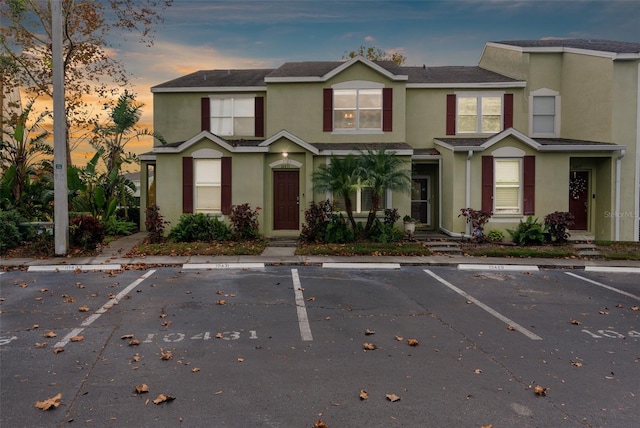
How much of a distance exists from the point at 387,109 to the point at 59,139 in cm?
1161

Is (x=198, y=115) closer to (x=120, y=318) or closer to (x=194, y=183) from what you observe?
(x=194, y=183)

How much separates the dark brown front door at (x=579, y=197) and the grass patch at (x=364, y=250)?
7639mm

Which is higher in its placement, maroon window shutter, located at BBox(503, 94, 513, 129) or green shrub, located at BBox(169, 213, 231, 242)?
maroon window shutter, located at BBox(503, 94, 513, 129)

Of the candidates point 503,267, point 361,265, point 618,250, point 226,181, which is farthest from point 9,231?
point 618,250

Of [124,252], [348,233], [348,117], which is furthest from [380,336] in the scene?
[348,117]

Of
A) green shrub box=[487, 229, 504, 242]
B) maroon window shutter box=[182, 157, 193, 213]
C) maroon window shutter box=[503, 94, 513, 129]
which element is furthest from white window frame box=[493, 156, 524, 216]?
maroon window shutter box=[182, 157, 193, 213]

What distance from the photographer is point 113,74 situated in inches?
923

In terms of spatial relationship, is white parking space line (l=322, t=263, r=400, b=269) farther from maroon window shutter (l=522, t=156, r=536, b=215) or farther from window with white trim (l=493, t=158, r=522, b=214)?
maroon window shutter (l=522, t=156, r=536, b=215)

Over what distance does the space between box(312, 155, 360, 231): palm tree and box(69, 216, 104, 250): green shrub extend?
23.0 feet

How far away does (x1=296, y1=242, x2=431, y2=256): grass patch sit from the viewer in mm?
13633

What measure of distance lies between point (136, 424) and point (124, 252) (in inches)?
423

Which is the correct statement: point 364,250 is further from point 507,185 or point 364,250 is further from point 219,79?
point 219,79

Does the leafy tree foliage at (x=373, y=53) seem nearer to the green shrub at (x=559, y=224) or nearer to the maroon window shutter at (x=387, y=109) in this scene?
the maroon window shutter at (x=387, y=109)

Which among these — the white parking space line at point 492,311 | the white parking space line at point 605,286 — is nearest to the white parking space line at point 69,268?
the white parking space line at point 492,311
